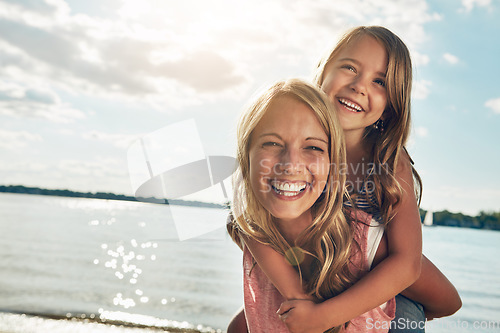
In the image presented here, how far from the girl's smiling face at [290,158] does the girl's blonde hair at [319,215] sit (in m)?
0.04

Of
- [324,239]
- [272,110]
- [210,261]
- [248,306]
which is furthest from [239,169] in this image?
[210,261]

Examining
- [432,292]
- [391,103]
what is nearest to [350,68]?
[391,103]

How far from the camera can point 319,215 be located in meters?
2.00

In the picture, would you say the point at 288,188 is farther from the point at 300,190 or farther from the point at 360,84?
the point at 360,84

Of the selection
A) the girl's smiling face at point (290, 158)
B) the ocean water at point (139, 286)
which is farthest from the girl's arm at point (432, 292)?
the ocean water at point (139, 286)

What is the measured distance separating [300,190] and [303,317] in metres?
0.51

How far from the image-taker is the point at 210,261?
13.5 metres

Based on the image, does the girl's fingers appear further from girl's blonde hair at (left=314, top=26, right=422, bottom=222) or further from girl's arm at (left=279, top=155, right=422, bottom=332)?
girl's blonde hair at (left=314, top=26, right=422, bottom=222)

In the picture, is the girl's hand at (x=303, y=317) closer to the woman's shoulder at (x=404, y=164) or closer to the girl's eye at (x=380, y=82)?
the woman's shoulder at (x=404, y=164)

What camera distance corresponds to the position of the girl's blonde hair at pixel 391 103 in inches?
90.4

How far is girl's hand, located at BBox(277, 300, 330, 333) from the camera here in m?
1.85

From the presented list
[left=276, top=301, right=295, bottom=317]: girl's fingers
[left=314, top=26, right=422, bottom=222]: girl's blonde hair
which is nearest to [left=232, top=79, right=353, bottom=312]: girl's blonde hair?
[left=276, top=301, right=295, bottom=317]: girl's fingers

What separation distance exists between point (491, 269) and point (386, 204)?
14.2 meters

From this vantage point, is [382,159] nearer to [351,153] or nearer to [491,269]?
[351,153]
